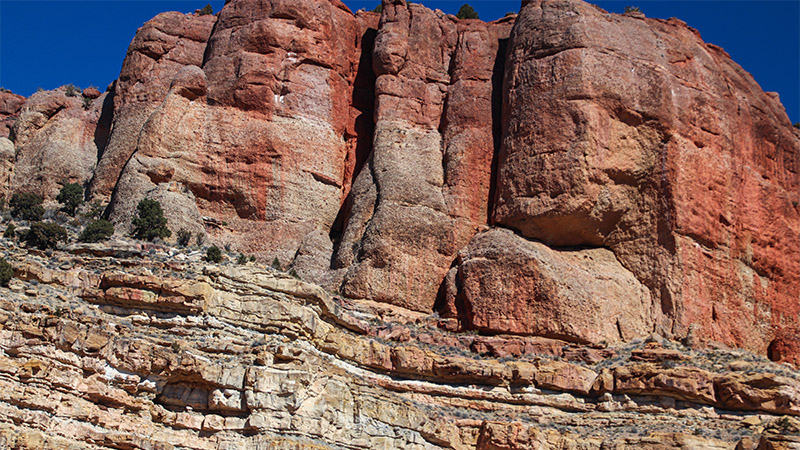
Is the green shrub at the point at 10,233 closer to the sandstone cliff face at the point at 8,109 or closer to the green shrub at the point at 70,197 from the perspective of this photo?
the green shrub at the point at 70,197

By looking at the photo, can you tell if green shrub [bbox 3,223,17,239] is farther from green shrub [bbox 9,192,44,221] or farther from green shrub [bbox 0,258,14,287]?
green shrub [bbox 0,258,14,287]

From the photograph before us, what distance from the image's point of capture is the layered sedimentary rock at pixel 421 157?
45.0 m

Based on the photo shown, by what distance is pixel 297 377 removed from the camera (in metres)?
35.5

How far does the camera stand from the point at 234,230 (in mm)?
46969

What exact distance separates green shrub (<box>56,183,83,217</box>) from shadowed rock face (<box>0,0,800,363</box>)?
1022 millimetres

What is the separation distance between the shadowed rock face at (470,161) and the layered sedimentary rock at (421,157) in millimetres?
92

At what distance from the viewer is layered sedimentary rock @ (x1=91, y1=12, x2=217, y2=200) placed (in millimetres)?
48312

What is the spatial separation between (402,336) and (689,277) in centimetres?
1128

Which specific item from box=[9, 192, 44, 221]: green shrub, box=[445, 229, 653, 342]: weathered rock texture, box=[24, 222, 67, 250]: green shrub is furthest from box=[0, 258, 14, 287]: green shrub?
box=[445, 229, 653, 342]: weathered rock texture

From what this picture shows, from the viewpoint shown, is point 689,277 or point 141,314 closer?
point 141,314

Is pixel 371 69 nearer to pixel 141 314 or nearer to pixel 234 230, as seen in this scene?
pixel 234 230

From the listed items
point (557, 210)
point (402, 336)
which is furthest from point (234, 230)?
point (557, 210)

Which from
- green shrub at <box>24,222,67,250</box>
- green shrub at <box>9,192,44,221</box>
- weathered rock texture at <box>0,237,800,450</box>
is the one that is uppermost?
green shrub at <box>9,192,44,221</box>

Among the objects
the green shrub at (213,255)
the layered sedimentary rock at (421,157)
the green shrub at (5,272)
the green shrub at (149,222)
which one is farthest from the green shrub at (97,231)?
the layered sedimentary rock at (421,157)
